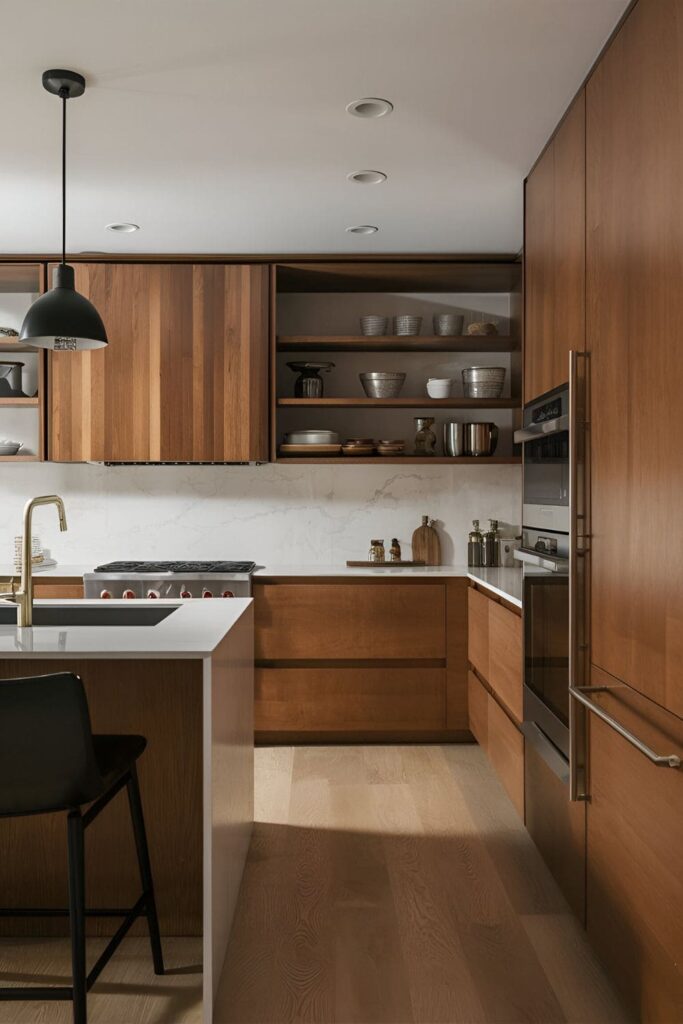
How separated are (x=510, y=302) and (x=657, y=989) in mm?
3712

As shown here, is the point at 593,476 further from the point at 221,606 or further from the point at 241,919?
the point at 241,919

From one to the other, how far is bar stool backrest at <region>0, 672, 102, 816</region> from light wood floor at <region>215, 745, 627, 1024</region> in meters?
0.72

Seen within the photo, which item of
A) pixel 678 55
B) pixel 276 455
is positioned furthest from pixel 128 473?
pixel 678 55

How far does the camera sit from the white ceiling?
220 centimetres

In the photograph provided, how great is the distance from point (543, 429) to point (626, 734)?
1.09m

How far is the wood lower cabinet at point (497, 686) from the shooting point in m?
3.20

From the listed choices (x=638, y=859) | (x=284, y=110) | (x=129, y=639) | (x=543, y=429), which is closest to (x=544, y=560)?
(x=543, y=429)

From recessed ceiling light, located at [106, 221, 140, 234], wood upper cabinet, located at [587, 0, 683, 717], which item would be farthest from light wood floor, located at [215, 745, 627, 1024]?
recessed ceiling light, located at [106, 221, 140, 234]

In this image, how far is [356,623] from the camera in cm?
425

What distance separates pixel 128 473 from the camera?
15.8 feet

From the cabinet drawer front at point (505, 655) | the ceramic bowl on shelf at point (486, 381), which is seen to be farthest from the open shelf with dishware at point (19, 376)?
the cabinet drawer front at point (505, 655)

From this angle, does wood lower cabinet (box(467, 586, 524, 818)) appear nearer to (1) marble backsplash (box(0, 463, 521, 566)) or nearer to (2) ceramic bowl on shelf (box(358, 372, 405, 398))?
(1) marble backsplash (box(0, 463, 521, 566))

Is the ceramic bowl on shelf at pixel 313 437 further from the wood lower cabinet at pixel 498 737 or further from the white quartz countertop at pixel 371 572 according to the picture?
the wood lower cabinet at pixel 498 737

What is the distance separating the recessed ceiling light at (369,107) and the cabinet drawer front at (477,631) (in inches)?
78.7
